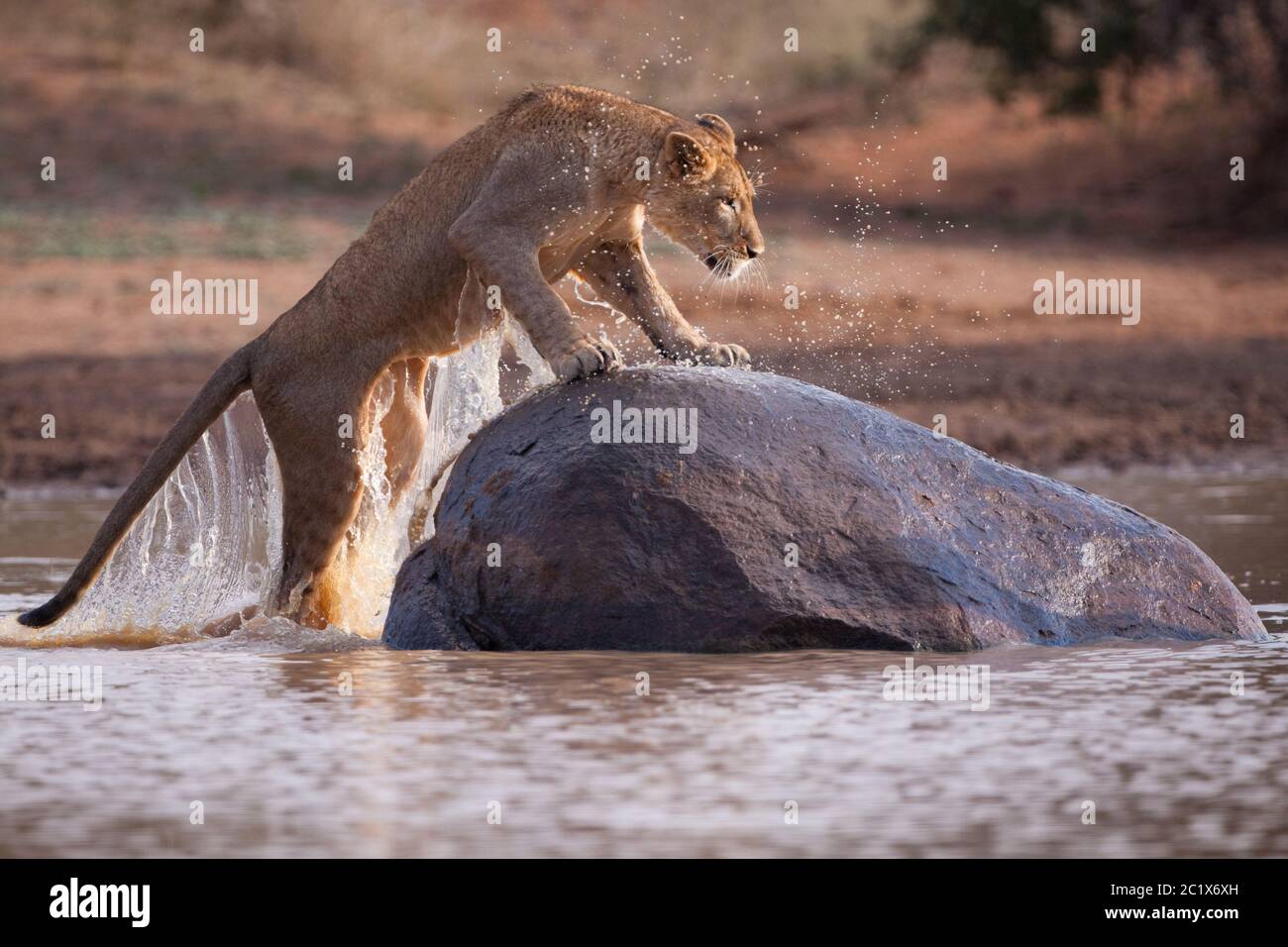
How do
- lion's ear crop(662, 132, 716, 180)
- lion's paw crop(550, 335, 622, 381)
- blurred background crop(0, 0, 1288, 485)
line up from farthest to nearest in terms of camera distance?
1. blurred background crop(0, 0, 1288, 485)
2. lion's ear crop(662, 132, 716, 180)
3. lion's paw crop(550, 335, 622, 381)

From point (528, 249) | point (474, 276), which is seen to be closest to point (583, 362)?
point (528, 249)

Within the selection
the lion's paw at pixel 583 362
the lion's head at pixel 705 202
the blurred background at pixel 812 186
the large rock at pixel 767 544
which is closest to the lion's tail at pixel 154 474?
the large rock at pixel 767 544

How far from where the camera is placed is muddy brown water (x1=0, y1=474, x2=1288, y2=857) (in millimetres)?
4484

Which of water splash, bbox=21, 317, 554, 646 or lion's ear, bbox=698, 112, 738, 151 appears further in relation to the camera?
water splash, bbox=21, 317, 554, 646

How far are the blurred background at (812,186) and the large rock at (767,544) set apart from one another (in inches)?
216

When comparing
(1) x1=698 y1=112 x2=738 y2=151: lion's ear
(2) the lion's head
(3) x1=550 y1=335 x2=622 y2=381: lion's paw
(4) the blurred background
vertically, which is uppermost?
(4) the blurred background

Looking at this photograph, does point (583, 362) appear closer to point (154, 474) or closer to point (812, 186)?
point (154, 474)

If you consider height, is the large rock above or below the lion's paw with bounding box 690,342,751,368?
below

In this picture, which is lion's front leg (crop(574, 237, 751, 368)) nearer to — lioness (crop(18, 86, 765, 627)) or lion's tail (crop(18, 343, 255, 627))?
lioness (crop(18, 86, 765, 627))

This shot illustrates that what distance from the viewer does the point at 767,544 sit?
6324 mm

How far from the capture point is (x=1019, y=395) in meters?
13.3

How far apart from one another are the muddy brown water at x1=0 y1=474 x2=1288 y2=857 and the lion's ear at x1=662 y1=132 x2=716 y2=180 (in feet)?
5.24

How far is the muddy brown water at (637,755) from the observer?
448cm

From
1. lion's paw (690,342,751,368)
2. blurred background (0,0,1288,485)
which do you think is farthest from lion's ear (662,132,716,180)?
blurred background (0,0,1288,485)
